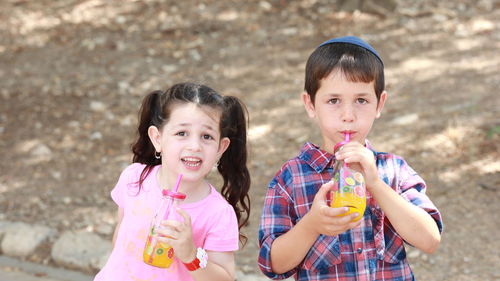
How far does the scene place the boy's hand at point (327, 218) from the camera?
202cm

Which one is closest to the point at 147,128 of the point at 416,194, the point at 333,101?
the point at 333,101

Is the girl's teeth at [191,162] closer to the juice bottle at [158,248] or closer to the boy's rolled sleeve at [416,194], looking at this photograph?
the juice bottle at [158,248]

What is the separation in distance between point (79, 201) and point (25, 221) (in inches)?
14.3

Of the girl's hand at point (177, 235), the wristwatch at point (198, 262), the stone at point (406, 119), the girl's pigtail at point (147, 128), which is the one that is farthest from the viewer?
the stone at point (406, 119)

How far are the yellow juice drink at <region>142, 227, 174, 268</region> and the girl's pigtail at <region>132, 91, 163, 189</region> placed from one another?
49cm

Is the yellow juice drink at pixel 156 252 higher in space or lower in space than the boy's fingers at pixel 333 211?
lower

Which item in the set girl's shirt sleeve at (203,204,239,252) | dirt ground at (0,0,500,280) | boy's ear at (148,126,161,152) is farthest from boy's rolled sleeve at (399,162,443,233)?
dirt ground at (0,0,500,280)

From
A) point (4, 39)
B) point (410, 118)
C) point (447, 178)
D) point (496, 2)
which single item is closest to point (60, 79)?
point (4, 39)

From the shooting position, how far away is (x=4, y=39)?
7332mm

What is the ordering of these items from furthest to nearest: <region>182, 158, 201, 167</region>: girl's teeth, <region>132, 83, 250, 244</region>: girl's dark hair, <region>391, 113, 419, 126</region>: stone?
<region>391, 113, 419, 126</region>: stone, <region>132, 83, 250, 244</region>: girl's dark hair, <region>182, 158, 201, 167</region>: girl's teeth

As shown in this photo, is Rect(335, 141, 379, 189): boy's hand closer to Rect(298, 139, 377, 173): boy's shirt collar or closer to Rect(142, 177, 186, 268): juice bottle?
Rect(298, 139, 377, 173): boy's shirt collar

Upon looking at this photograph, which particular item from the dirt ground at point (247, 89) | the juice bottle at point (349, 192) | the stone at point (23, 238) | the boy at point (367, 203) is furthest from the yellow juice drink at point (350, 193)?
the stone at point (23, 238)

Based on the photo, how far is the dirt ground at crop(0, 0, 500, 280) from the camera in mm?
4391

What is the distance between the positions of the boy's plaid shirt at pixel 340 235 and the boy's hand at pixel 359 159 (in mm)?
215
